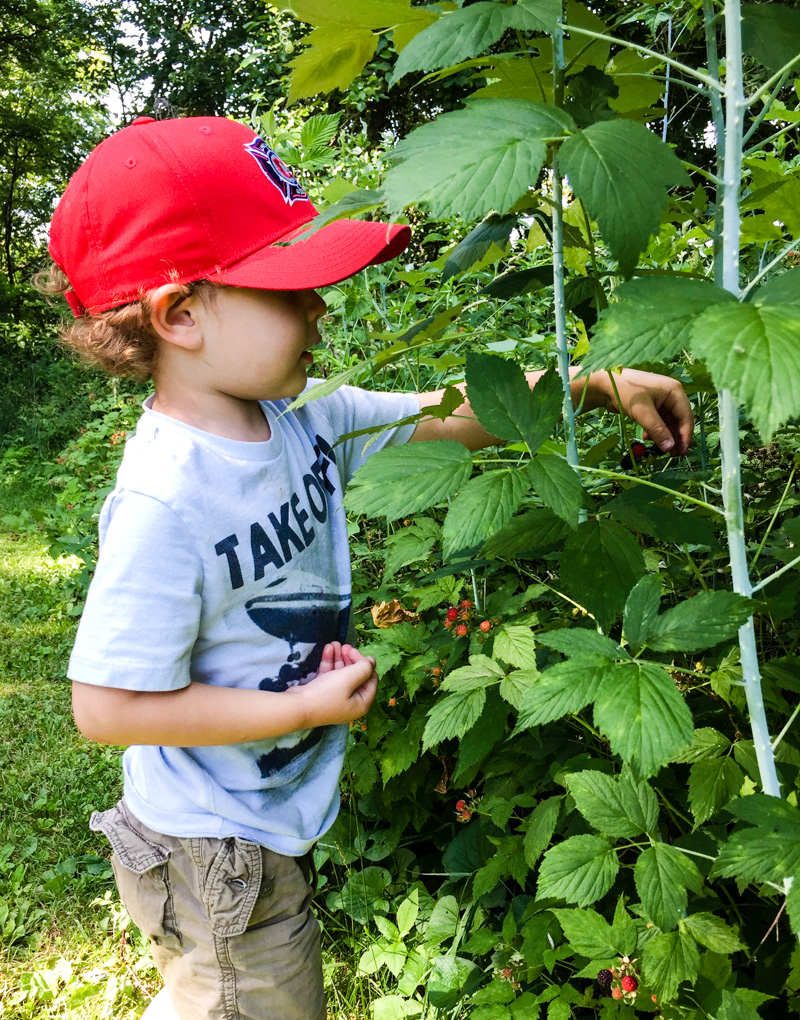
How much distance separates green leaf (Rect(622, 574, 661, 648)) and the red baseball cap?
696 mm

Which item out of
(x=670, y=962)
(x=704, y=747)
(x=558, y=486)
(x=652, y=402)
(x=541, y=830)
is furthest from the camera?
(x=541, y=830)

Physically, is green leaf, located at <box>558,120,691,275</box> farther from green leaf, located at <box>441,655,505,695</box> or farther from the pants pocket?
the pants pocket

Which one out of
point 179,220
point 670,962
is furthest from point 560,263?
point 670,962

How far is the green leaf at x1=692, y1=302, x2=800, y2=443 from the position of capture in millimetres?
499

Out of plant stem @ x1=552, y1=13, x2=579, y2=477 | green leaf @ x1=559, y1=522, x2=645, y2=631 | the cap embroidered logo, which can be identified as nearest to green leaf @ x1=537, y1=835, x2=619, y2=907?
green leaf @ x1=559, y1=522, x2=645, y2=631

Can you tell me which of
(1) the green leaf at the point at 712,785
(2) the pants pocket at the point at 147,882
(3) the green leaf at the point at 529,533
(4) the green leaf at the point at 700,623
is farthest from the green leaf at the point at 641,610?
(2) the pants pocket at the point at 147,882

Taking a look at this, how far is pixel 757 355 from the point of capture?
524 millimetres

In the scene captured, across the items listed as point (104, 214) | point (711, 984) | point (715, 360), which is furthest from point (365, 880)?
point (715, 360)

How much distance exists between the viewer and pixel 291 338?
4.21 ft

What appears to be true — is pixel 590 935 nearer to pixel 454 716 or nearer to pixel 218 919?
pixel 454 716

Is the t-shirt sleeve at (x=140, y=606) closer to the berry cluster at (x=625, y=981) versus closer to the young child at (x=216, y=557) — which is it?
the young child at (x=216, y=557)

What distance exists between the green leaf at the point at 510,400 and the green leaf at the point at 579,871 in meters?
0.52

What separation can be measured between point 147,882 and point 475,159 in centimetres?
128

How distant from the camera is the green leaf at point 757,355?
0.50 m
